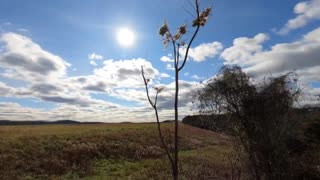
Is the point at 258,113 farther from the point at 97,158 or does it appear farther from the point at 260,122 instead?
the point at 97,158

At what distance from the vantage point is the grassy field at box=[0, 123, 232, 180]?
27414 millimetres

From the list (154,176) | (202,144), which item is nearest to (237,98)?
(154,176)

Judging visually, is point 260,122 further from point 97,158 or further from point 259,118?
point 97,158

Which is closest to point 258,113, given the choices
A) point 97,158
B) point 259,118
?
point 259,118

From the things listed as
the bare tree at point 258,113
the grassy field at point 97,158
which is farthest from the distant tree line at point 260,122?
the grassy field at point 97,158

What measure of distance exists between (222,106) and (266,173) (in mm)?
3242

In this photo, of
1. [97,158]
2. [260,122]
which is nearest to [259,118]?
[260,122]

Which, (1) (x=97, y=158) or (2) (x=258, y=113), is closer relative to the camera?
(2) (x=258, y=113)

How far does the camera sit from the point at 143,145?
159ft

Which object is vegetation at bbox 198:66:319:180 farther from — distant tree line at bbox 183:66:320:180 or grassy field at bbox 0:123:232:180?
grassy field at bbox 0:123:232:180

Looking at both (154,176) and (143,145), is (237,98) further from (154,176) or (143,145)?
(143,145)

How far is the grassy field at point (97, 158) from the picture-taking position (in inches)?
1079

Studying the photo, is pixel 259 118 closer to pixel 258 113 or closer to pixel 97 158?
pixel 258 113

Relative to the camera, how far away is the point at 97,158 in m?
39.2
